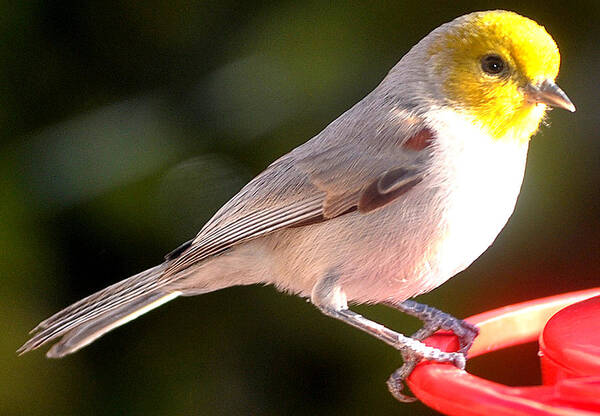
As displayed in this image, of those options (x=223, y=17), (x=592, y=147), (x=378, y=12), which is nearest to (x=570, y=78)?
(x=592, y=147)

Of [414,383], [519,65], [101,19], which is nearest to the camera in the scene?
[414,383]

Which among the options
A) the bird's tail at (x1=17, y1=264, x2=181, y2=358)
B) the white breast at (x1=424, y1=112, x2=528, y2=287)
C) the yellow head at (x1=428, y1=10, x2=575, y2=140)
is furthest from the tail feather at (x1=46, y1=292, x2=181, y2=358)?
the yellow head at (x1=428, y1=10, x2=575, y2=140)

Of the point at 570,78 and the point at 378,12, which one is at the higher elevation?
the point at 378,12

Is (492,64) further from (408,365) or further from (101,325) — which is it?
(101,325)

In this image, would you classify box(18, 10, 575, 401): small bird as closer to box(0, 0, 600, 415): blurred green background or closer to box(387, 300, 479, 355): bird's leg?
box(387, 300, 479, 355): bird's leg

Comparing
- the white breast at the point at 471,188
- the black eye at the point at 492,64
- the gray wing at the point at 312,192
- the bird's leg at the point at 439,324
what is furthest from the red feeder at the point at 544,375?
the black eye at the point at 492,64

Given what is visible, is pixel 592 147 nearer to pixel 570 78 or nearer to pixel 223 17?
pixel 570 78

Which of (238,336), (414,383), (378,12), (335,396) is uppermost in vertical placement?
(378,12)

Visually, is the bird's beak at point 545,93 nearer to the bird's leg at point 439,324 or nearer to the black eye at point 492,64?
the black eye at point 492,64

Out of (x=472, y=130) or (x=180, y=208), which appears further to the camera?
(x=180, y=208)
